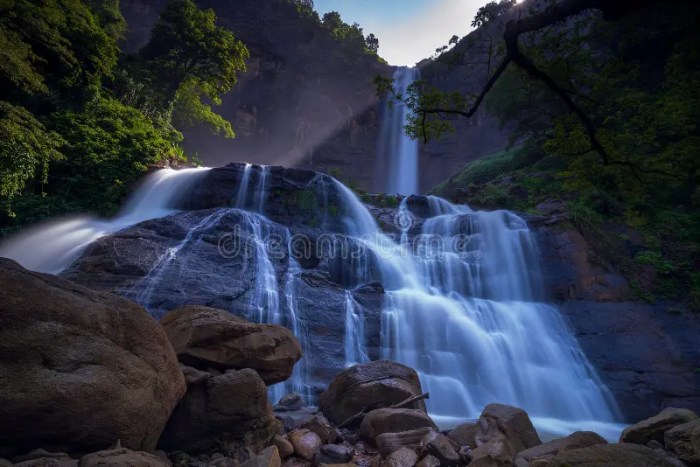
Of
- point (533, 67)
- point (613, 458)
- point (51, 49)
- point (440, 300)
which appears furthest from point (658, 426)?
point (51, 49)

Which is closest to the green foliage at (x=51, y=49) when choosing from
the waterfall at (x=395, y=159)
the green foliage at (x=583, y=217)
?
the green foliage at (x=583, y=217)

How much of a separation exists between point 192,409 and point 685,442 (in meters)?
5.14

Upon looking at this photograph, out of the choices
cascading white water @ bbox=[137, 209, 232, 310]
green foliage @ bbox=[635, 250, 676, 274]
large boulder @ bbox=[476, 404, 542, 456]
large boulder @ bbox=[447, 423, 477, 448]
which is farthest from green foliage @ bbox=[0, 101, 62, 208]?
green foliage @ bbox=[635, 250, 676, 274]

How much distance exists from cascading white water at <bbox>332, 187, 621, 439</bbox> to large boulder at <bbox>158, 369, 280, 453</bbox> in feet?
16.0

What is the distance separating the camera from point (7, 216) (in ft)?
43.8

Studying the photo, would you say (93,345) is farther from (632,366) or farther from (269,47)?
(269,47)

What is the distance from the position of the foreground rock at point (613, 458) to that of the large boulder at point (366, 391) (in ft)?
9.55

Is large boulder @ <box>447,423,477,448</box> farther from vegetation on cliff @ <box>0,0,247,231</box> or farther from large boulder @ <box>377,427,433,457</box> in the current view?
vegetation on cliff @ <box>0,0,247,231</box>

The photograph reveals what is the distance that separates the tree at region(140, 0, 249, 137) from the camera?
2173 cm

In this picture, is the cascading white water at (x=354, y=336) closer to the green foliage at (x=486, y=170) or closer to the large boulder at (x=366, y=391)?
the large boulder at (x=366, y=391)

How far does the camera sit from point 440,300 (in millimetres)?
12594

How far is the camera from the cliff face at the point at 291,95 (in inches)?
1465

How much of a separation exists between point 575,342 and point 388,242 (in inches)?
325

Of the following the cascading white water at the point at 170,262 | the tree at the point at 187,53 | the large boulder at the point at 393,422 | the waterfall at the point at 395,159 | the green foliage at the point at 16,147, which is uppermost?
the waterfall at the point at 395,159
